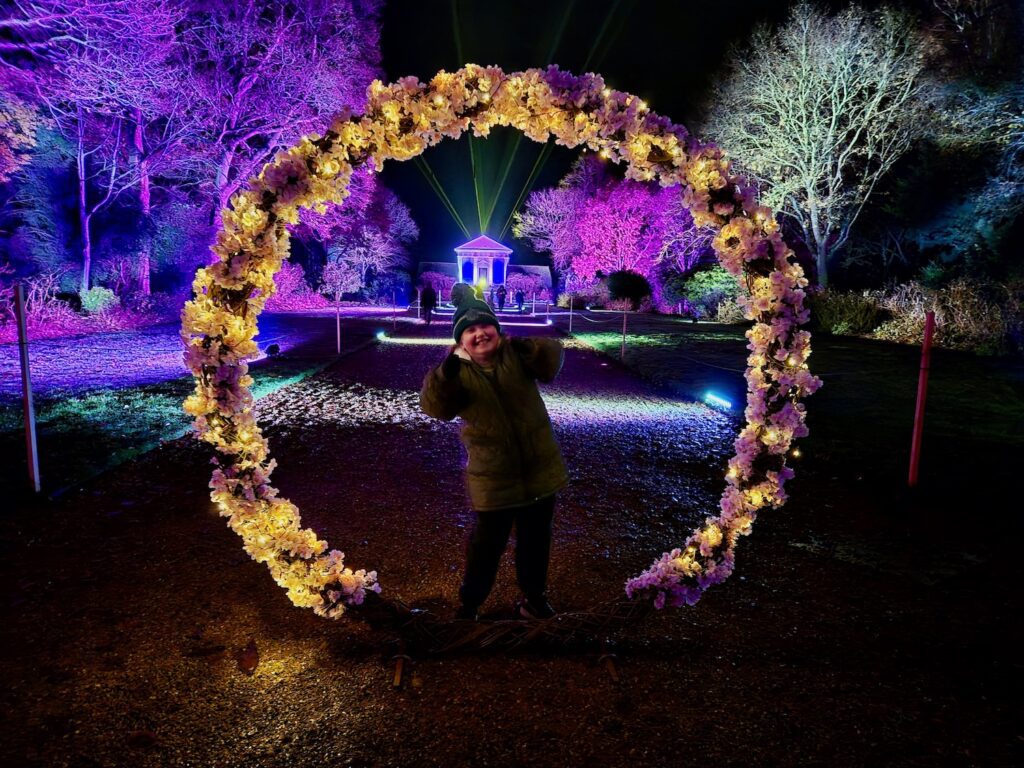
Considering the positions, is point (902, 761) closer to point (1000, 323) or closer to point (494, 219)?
point (1000, 323)

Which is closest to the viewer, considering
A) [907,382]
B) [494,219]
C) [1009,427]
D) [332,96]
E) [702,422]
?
[1009,427]

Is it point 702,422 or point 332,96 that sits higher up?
point 332,96

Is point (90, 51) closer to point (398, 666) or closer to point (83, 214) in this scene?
point (83, 214)

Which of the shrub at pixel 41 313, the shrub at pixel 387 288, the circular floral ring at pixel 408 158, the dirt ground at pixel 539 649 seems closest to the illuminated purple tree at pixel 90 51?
the shrub at pixel 41 313

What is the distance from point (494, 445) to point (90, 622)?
261 cm

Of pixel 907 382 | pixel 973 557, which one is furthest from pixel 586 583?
pixel 907 382

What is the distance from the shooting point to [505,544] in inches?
136

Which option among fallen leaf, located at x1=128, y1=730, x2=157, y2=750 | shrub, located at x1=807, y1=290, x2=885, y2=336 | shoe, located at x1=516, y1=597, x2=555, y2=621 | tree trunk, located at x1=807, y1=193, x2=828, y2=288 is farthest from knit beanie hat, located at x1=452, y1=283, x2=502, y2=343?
tree trunk, located at x1=807, y1=193, x2=828, y2=288

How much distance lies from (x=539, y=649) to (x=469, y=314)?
1890 millimetres

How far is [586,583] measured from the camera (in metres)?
4.19

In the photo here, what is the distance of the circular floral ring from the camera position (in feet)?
11.2

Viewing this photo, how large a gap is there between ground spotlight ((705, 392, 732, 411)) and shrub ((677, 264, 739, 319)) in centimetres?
2208

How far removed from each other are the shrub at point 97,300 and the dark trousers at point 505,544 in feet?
74.1

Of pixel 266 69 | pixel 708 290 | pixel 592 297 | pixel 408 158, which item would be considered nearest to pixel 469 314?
pixel 408 158
